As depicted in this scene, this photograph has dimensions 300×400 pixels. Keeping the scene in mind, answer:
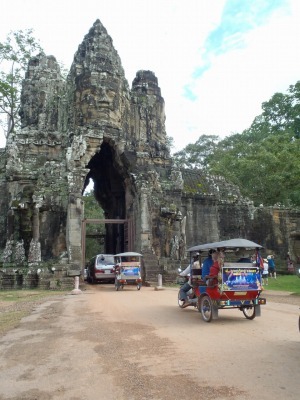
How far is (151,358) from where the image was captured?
4.72 meters

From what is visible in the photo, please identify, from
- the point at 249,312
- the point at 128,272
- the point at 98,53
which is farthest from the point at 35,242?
the point at 249,312

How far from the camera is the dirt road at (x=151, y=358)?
11.9 ft

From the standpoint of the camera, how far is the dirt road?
3625 millimetres

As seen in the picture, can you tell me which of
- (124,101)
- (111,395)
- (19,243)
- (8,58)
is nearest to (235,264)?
(111,395)

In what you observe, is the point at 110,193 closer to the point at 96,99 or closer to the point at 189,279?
the point at 96,99

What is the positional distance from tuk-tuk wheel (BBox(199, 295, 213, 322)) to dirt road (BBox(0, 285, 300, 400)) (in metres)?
0.30

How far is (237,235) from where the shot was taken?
2502 centimetres

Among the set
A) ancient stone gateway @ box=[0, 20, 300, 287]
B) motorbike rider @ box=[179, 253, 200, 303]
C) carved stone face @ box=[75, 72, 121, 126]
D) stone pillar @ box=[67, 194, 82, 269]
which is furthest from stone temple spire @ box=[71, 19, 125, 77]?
motorbike rider @ box=[179, 253, 200, 303]

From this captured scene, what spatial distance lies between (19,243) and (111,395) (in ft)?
49.2

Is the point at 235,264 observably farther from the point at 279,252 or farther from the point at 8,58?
the point at 8,58

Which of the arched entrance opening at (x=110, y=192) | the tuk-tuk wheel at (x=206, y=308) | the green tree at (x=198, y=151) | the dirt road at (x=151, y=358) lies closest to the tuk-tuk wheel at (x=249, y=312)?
the dirt road at (x=151, y=358)

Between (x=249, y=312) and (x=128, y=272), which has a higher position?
(x=128, y=272)

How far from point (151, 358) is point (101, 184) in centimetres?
2134

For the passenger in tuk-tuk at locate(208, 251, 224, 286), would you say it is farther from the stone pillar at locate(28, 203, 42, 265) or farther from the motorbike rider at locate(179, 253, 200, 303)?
the stone pillar at locate(28, 203, 42, 265)
